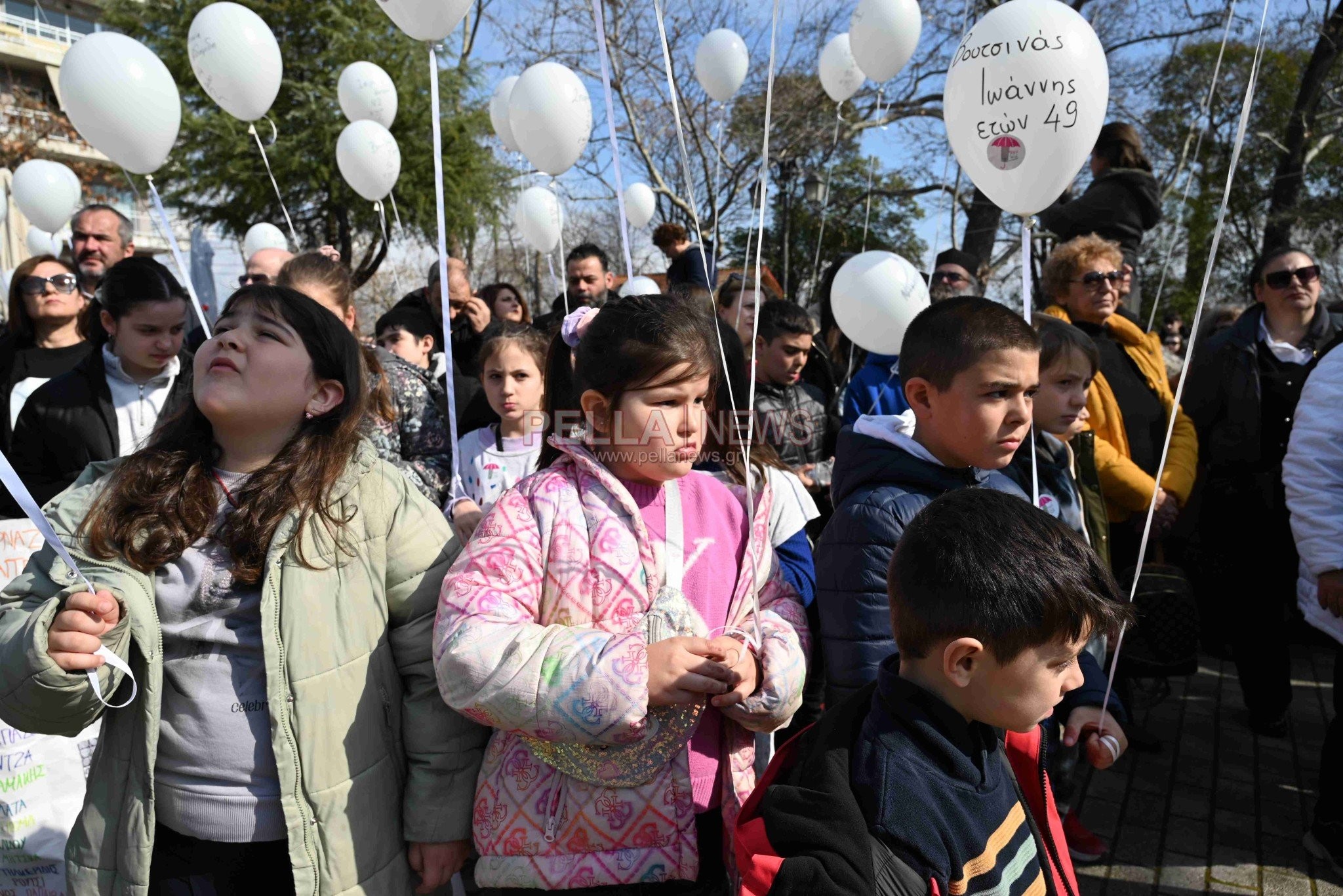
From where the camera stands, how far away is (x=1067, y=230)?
4.80 m

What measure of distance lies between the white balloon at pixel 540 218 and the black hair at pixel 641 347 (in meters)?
5.56

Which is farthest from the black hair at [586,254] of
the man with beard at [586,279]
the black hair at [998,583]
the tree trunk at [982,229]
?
the tree trunk at [982,229]

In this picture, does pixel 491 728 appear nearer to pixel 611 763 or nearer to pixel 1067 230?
pixel 611 763

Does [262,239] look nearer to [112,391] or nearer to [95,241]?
[95,241]

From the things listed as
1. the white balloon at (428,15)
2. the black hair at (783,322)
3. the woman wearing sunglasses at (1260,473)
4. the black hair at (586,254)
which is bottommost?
the woman wearing sunglasses at (1260,473)

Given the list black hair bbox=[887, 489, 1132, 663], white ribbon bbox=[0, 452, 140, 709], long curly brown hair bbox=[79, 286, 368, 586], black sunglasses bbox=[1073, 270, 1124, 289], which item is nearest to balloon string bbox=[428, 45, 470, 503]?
long curly brown hair bbox=[79, 286, 368, 586]

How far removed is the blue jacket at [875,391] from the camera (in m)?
3.47

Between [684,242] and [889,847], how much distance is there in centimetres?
569

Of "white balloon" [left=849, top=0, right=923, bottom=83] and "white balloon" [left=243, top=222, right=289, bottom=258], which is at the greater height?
"white balloon" [left=849, top=0, right=923, bottom=83]

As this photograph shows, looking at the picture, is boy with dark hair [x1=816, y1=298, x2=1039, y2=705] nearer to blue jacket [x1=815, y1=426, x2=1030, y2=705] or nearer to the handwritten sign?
blue jacket [x1=815, y1=426, x2=1030, y2=705]

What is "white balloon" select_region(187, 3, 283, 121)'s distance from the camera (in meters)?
4.73

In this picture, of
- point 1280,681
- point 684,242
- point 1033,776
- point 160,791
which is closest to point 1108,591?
point 1033,776

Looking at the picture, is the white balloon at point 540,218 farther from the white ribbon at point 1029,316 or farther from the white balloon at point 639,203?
the white ribbon at point 1029,316

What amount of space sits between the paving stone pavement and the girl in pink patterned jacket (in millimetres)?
1902
